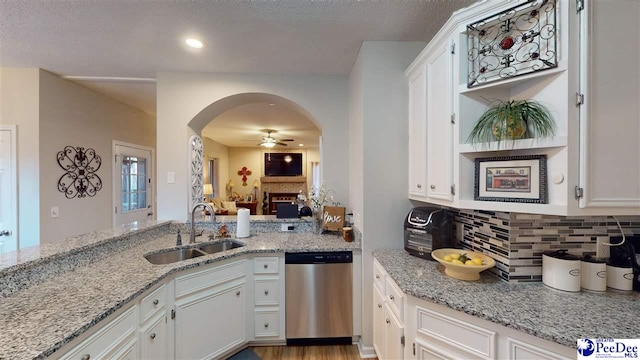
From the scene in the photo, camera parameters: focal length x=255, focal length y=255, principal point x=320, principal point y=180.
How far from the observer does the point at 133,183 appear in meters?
4.11

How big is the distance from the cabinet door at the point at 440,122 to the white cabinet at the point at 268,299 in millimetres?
1408

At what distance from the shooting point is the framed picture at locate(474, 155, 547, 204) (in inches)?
49.3

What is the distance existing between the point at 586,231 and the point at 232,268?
2.33 metres

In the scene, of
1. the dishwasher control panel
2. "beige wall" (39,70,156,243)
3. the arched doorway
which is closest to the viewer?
the dishwasher control panel

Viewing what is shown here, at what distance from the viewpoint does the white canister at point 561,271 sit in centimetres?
129

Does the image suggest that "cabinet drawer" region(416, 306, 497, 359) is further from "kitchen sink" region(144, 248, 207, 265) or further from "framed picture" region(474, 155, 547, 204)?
"kitchen sink" region(144, 248, 207, 265)

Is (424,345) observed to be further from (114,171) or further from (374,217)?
(114,171)

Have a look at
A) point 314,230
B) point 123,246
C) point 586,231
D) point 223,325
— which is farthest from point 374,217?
point 123,246

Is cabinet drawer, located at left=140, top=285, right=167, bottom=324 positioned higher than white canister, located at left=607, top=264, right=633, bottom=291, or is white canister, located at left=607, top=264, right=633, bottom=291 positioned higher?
white canister, located at left=607, top=264, right=633, bottom=291

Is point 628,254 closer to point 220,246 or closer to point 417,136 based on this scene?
point 417,136

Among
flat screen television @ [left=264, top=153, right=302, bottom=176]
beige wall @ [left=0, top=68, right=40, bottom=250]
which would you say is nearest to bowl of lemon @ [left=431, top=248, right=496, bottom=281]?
beige wall @ [left=0, top=68, right=40, bottom=250]

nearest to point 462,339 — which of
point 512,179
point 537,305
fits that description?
point 537,305

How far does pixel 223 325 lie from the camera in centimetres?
201

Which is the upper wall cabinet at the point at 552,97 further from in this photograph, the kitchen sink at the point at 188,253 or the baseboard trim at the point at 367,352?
the kitchen sink at the point at 188,253
